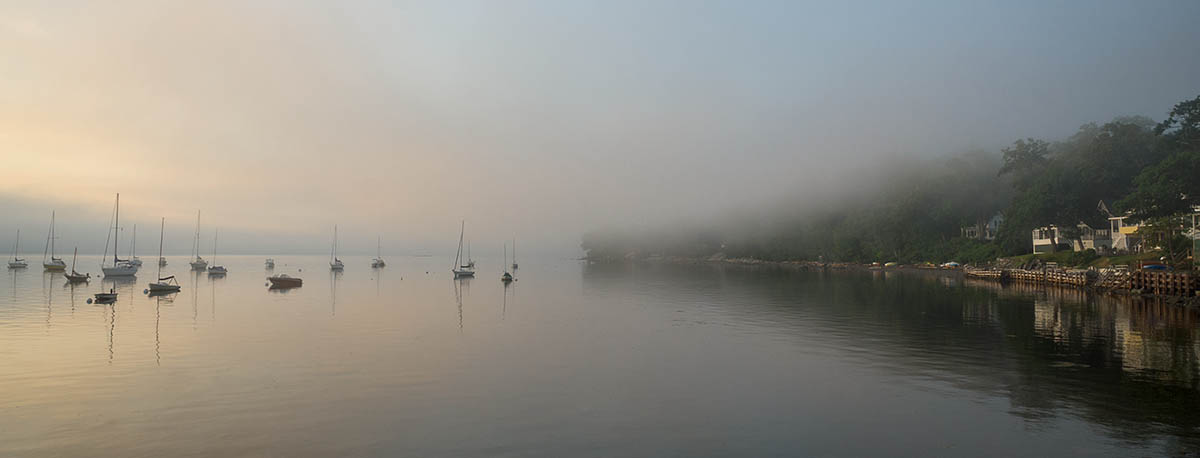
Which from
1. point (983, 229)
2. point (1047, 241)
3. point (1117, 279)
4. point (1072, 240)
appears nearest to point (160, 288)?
point (1117, 279)

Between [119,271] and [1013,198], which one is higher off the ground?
[1013,198]

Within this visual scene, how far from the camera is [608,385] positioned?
2016cm

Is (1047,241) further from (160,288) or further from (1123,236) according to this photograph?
(160,288)

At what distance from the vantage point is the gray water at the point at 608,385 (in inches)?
549

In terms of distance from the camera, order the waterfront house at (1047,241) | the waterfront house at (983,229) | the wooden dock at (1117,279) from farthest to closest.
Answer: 1. the waterfront house at (983,229)
2. the waterfront house at (1047,241)
3. the wooden dock at (1117,279)

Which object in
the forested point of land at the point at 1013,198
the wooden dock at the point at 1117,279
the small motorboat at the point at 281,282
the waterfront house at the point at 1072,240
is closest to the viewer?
the wooden dock at the point at 1117,279

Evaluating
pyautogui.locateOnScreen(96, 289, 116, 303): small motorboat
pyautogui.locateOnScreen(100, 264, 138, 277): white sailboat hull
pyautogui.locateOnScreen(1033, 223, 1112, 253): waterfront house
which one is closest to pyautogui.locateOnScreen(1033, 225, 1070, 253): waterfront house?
pyautogui.locateOnScreen(1033, 223, 1112, 253): waterfront house

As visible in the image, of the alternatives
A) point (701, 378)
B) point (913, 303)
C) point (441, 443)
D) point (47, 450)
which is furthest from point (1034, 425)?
point (913, 303)

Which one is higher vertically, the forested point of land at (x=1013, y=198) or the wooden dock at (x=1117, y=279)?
the forested point of land at (x=1013, y=198)

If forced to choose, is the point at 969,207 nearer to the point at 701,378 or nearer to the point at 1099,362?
the point at 1099,362

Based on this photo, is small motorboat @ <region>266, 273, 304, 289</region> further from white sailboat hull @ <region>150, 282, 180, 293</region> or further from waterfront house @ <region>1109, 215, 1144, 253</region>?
waterfront house @ <region>1109, 215, 1144, 253</region>

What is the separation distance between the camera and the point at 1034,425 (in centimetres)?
1490

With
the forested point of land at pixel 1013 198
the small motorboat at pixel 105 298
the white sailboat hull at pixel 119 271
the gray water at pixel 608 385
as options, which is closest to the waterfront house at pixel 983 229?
the forested point of land at pixel 1013 198

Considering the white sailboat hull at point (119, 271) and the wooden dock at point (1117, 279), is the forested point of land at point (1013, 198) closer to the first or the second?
the wooden dock at point (1117, 279)
